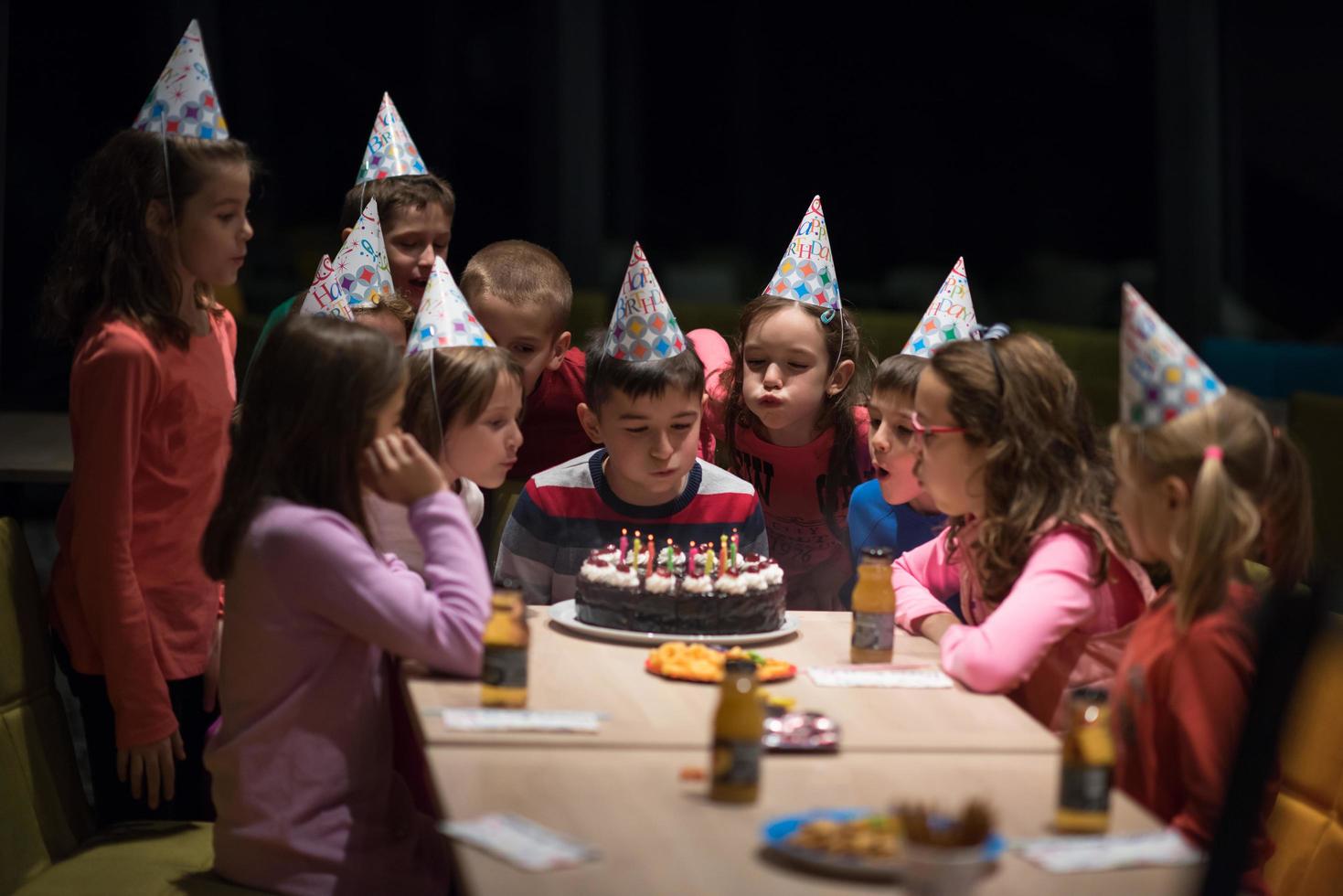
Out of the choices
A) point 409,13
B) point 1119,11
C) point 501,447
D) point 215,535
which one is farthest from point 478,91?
point 215,535

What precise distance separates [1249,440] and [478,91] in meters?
5.89

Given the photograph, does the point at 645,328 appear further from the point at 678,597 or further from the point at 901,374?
the point at 678,597

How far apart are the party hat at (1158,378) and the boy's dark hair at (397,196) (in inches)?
81.3

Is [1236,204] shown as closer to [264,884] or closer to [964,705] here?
[964,705]

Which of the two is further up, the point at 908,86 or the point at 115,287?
the point at 908,86

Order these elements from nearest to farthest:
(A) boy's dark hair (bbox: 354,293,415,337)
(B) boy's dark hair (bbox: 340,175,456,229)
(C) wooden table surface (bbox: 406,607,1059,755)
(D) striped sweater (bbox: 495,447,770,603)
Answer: (C) wooden table surface (bbox: 406,607,1059,755) → (D) striped sweater (bbox: 495,447,770,603) → (A) boy's dark hair (bbox: 354,293,415,337) → (B) boy's dark hair (bbox: 340,175,456,229)

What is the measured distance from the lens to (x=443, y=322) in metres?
2.82

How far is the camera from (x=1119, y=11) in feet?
23.5

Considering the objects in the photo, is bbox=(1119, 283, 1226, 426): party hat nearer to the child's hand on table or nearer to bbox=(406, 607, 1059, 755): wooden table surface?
bbox=(406, 607, 1059, 755): wooden table surface

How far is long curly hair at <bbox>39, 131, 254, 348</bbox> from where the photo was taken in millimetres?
2818

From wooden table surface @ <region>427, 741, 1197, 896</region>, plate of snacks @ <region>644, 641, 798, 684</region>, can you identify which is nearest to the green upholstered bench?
plate of snacks @ <region>644, 641, 798, 684</region>

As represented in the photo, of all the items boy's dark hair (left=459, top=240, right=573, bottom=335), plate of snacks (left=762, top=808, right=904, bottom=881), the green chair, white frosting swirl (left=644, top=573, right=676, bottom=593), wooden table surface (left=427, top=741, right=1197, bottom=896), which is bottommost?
the green chair

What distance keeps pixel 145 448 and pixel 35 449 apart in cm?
194

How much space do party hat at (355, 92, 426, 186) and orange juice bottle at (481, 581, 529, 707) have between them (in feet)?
6.93
